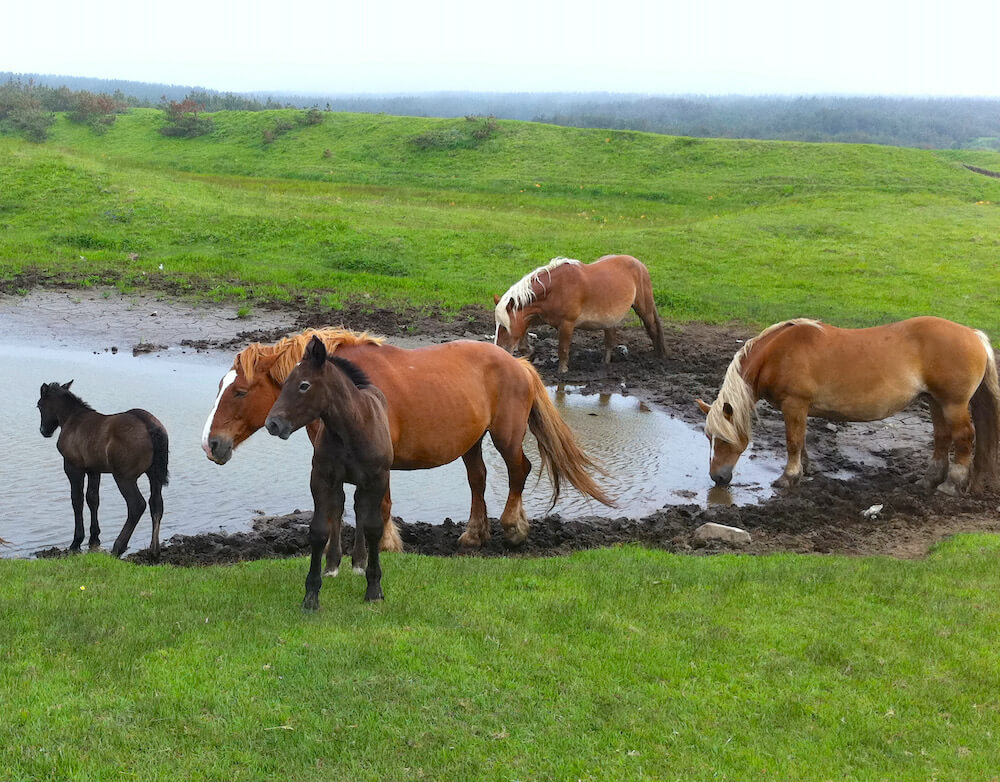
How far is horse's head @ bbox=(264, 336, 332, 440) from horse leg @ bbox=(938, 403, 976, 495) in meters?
7.54

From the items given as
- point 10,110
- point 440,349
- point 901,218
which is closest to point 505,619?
point 440,349

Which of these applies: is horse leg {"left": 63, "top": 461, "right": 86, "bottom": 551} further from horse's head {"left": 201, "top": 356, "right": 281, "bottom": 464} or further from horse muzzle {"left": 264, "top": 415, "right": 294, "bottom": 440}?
horse muzzle {"left": 264, "top": 415, "right": 294, "bottom": 440}

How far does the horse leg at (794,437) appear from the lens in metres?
10.4

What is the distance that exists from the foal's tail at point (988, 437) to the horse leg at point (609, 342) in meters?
6.58

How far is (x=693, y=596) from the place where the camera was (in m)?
6.72

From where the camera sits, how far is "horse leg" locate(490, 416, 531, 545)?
8.38m

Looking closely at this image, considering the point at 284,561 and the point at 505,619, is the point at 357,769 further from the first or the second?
the point at 284,561

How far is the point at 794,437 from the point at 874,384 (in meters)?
1.04

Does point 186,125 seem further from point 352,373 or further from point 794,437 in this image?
point 352,373

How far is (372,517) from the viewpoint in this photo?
6172 millimetres

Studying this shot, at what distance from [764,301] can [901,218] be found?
39.7ft

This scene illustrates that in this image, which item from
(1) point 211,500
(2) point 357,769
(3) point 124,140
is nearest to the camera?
(2) point 357,769

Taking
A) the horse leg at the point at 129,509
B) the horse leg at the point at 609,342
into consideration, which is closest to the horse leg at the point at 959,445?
the horse leg at the point at 609,342

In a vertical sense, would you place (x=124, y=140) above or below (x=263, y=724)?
above
